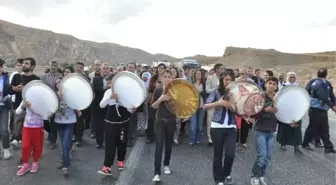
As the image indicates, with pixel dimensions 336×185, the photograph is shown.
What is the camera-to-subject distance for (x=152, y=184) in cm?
585

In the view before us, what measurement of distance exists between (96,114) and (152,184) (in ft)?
10.1

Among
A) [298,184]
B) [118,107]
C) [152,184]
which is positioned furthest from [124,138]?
[298,184]

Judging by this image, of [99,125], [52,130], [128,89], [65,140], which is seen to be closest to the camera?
[128,89]

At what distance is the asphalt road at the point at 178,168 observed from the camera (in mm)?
6023

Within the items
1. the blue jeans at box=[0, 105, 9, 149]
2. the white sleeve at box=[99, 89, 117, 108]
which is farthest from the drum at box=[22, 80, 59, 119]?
the blue jeans at box=[0, 105, 9, 149]

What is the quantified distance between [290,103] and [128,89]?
2573mm

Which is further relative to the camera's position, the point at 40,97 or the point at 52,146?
the point at 52,146

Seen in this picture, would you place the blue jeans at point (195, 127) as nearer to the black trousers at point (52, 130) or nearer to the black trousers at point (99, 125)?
the black trousers at point (99, 125)

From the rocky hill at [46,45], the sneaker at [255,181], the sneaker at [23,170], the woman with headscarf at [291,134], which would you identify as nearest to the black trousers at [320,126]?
the woman with headscarf at [291,134]

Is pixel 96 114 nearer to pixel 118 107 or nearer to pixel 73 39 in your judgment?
pixel 118 107

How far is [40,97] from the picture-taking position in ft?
20.1

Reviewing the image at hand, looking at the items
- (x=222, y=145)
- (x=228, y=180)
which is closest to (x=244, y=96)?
(x=222, y=145)

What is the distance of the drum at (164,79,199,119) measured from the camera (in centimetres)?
591

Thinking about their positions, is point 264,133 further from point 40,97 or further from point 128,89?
point 40,97
